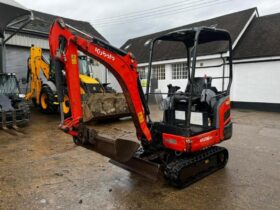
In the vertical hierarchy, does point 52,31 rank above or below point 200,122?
above

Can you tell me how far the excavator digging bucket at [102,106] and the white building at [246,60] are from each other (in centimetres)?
614

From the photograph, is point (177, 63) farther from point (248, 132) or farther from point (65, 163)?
point (65, 163)

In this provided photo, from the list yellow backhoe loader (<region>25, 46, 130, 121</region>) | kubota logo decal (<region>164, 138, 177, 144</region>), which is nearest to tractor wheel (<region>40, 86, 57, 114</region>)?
yellow backhoe loader (<region>25, 46, 130, 121</region>)

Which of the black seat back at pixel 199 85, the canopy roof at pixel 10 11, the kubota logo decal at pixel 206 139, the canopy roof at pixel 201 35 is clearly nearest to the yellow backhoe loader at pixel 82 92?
the canopy roof at pixel 10 11

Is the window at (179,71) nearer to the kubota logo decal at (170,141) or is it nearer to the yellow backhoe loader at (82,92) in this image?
the yellow backhoe loader at (82,92)

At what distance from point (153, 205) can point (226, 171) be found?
1925mm

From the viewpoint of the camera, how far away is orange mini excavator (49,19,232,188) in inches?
143

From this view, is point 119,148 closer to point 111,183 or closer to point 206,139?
point 111,183

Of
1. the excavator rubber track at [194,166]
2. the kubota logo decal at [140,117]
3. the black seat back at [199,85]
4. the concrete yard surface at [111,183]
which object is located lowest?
the concrete yard surface at [111,183]

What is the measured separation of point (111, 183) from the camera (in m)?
4.36

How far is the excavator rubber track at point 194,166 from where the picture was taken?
157 inches

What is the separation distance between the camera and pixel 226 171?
486 centimetres

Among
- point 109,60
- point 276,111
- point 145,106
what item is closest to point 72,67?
point 109,60

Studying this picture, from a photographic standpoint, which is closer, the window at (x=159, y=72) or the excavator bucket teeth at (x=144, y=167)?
the excavator bucket teeth at (x=144, y=167)
